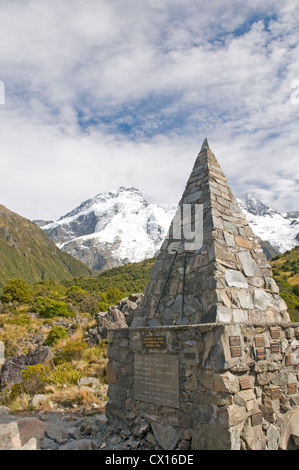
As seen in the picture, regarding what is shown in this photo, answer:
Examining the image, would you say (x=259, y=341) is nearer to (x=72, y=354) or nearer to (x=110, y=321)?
(x=72, y=354)

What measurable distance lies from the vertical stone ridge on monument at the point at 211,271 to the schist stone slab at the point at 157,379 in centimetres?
75

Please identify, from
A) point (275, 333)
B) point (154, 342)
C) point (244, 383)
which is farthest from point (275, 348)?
point (154, 342)

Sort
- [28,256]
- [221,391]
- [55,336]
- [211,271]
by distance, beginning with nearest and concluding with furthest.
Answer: [221,391] → [211,271] → [55,336] → [28,256]

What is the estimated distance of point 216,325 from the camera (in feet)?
13.9

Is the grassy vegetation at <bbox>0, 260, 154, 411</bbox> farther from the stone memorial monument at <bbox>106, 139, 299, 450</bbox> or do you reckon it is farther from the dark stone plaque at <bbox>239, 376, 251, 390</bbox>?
the dark stone plaque at <bbox>239, 376, 251, 390</bbox>

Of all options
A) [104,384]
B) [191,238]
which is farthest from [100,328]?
[191,238]

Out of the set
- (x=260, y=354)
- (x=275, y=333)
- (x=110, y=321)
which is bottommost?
(x=260, y=354)

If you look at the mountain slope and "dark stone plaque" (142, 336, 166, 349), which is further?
the mountain slope

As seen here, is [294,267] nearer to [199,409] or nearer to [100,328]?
[100,328]

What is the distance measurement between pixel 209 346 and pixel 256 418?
1138 mm

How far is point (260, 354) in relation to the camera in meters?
4.54

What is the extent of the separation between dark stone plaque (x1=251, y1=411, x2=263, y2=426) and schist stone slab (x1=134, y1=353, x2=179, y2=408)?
100 cm

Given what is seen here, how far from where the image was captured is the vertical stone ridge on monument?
511 cm

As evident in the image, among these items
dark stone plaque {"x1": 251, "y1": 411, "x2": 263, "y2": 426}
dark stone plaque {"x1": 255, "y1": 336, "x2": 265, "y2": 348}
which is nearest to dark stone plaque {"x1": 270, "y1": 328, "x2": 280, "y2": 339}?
dark stone plaque {"x1": 255, "y1": 336, "x2": 265, "y2": 348}
